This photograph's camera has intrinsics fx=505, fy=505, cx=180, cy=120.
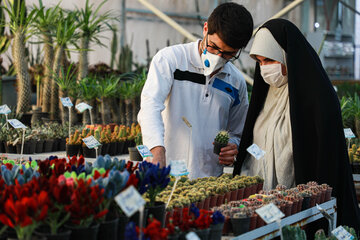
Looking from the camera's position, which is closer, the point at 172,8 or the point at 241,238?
the point at 241,238

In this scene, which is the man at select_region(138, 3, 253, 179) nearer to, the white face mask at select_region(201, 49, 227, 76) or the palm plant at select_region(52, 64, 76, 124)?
the white face mask at select_region(201, 49, 227, 76)

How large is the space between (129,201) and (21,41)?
16.1ft

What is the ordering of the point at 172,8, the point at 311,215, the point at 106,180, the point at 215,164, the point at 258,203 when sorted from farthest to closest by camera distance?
the point at 172,8
the point at 215,164
the point at 311,215
the point at 258,203
the point at 106,180

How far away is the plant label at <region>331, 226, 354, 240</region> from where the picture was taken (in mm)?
2037

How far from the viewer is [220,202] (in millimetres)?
2322

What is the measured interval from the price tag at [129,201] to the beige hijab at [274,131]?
1.36m

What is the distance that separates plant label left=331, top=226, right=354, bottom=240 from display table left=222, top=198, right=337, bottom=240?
6.6 inches

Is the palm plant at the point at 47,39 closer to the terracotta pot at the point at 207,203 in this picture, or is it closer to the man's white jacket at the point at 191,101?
the man's white jacket at the point at 191,101

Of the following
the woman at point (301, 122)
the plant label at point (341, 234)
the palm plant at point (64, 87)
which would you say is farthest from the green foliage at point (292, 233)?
the palm plant at point (64, 87)

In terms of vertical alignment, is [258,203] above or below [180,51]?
below

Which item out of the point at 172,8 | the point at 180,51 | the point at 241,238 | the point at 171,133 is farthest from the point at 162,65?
the point at 172,8

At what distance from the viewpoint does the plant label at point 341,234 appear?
6.68 ft

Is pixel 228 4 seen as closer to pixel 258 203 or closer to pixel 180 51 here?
pixel 180 51

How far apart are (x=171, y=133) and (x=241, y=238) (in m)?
1.22
